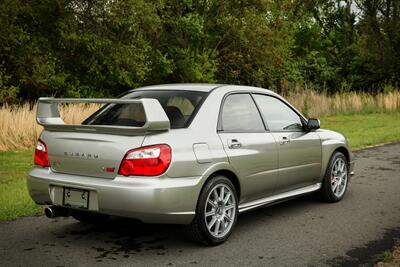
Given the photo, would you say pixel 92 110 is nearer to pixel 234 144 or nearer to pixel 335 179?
pixel 335 179

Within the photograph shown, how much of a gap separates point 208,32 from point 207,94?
2995cm

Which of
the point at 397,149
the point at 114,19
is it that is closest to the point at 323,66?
the point at 114,19

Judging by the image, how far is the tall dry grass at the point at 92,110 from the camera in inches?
538

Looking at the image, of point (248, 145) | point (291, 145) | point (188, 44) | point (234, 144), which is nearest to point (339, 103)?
point (188, 44)

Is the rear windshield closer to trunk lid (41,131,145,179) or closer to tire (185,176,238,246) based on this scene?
trunk lid (41,131,145,179)

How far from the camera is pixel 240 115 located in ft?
19.3

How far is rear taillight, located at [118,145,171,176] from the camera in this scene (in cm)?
478

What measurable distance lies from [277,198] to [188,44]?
28.2m

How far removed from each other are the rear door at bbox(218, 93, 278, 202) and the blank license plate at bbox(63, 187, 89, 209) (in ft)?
4.69

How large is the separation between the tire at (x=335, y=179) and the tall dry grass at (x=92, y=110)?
28.3 ft

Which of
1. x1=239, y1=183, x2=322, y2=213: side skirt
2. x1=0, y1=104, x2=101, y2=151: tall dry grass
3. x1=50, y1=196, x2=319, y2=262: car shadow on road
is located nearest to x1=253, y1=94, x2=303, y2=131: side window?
x1=239, y1=183, x2=322, y2=213: side skirt

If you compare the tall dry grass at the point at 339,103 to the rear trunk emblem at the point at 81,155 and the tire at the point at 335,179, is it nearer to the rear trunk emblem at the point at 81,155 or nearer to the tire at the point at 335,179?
the tire at the point at 335,179

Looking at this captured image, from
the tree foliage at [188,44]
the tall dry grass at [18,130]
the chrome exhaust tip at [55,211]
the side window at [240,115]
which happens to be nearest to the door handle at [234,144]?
the side window at [240,115]

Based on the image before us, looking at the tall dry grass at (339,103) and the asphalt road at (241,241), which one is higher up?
the tall dry grass at (339,103)
